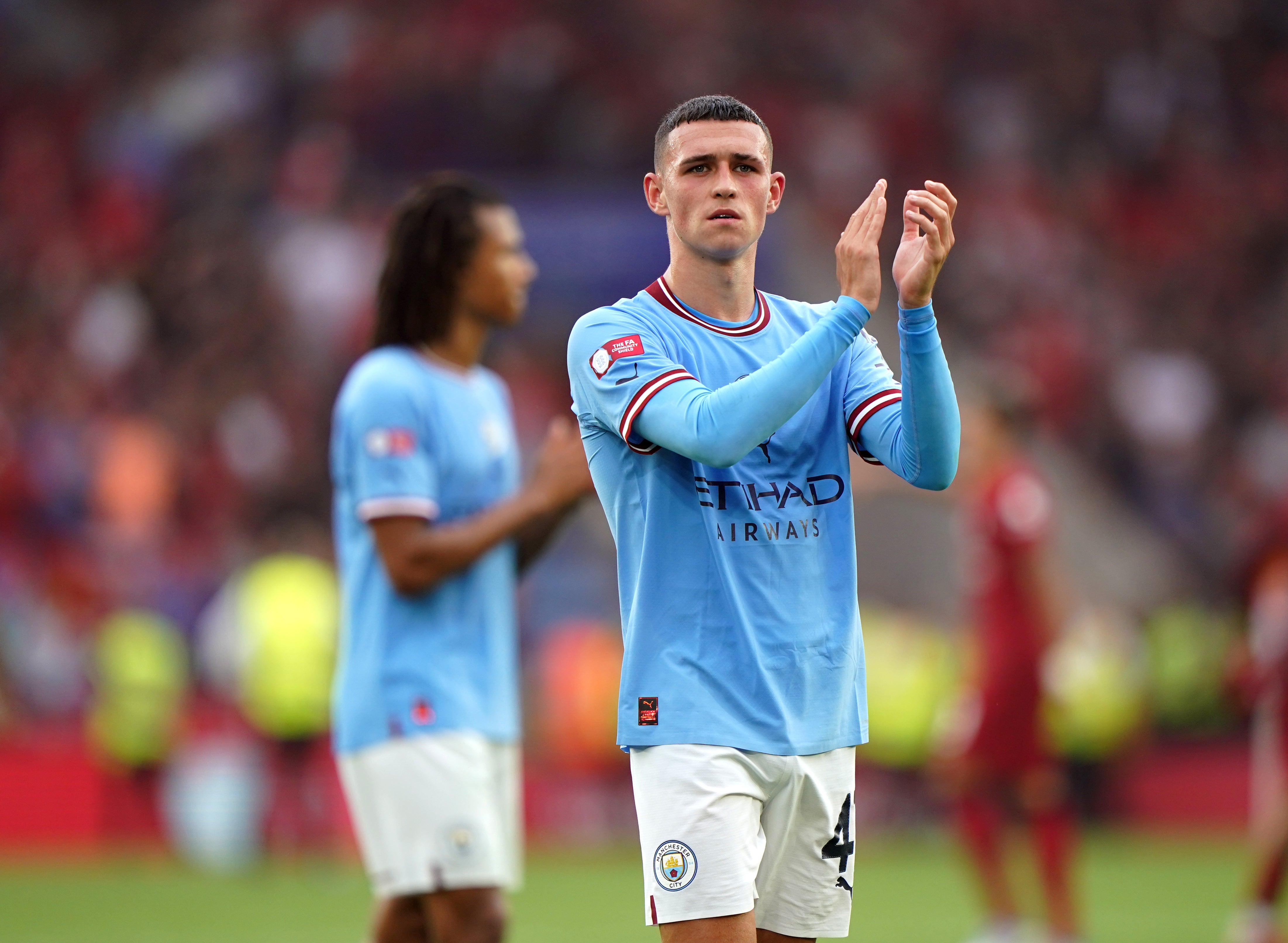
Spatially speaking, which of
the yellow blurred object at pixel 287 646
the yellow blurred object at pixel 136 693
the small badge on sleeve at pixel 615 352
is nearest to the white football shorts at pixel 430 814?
the small badge on sleeve at pixel 615 352

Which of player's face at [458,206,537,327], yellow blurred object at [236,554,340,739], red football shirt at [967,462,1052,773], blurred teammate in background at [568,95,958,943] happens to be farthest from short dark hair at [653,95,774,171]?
yellow blurred object at [236,554,340,739]

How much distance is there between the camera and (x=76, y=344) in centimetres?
1565

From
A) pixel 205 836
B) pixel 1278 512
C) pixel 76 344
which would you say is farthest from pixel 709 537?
pixel 76 344

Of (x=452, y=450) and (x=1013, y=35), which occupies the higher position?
(x=1013, y=35)

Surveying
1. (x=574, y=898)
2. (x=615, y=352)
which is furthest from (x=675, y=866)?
(x=574, y=898)

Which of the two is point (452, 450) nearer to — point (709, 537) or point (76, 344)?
point (709, 537)

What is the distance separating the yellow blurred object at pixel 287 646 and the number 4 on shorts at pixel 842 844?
8.91 metres

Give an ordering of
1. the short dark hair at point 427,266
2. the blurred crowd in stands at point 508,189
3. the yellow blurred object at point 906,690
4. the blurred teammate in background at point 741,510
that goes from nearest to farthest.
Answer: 1. the blurred teammate in background at point 741,510
2. the short dark hair at point 427,266
3. the yellow blurred object at point 906,690
4. the blurred crowd in stands at point 508,189

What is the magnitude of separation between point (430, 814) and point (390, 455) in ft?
3.25

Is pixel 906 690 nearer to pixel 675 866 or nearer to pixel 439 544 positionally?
pixel 439 544

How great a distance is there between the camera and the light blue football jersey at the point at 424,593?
15.5 ft

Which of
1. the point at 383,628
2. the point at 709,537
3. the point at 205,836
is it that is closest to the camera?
the point at 709,537

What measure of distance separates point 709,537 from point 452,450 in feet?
5.14

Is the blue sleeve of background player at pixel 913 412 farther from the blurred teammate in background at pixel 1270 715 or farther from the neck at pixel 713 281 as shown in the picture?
the blurred teammate in background at pixel 1270 715
